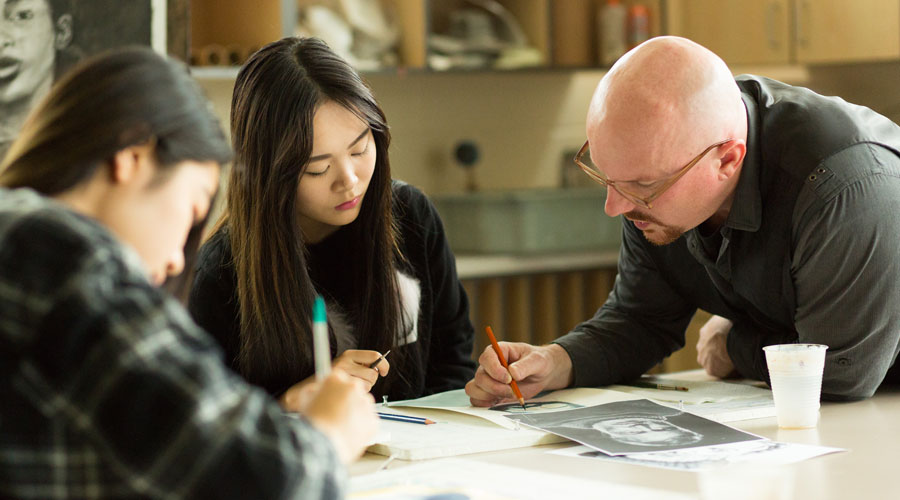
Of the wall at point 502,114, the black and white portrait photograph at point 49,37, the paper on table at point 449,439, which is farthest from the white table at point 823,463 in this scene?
the wall at point 502,114

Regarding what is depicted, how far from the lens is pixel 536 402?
1.42m

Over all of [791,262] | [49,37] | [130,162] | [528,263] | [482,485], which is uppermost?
[49,37]

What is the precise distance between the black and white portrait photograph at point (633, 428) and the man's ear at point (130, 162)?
0.61m

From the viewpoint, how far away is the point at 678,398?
1.43m

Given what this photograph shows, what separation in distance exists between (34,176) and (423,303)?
3.32 ft

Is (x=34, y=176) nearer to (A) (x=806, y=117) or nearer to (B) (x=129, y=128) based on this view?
(B) (x=129, y=128)


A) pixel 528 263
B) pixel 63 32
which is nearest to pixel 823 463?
pixel 63 32

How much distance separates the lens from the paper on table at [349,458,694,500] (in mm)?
937

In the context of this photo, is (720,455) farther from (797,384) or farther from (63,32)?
(63,32)

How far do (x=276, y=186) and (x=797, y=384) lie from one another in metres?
0.78

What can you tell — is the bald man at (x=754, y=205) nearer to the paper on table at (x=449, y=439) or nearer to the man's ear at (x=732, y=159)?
the man's ear at (x=732, y=159)

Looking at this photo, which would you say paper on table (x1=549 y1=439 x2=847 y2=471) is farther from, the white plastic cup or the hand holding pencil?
the hand holding pencil

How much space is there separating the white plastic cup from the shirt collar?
0.24 meters

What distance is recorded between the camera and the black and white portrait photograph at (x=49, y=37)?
7.77 feet
